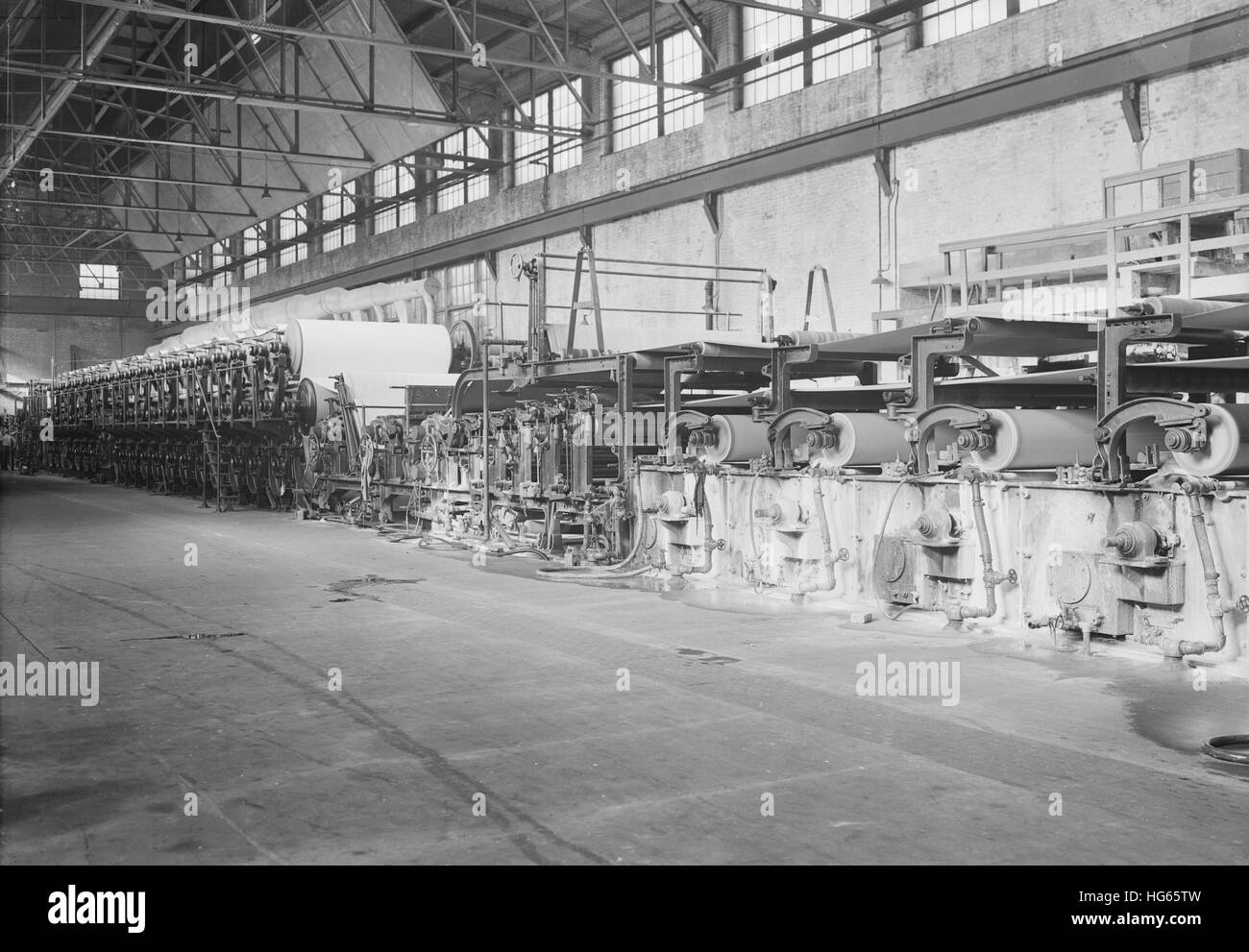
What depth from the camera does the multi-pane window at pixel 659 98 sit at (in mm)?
19719

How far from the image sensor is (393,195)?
29547mm

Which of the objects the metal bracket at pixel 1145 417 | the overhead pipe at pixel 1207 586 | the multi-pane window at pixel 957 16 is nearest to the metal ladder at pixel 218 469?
the multi-pane window at pixel 957 16

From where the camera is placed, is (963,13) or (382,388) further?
(382,388)

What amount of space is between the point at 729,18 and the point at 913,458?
40.9 feet

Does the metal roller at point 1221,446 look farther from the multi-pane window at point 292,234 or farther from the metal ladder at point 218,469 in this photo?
the multi-pane window at point 292,234

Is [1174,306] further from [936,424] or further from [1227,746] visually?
[1227,746]

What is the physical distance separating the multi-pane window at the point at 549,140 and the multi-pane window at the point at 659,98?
3.23ft

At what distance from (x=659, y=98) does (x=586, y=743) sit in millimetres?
17160

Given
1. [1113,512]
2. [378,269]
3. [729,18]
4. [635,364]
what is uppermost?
[729,18]

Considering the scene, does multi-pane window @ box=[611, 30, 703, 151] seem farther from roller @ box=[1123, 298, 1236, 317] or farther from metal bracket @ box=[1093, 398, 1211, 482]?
metal bracket @ box=[1093, 398, 1211, 482]

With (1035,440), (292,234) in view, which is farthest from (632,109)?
(292,234)

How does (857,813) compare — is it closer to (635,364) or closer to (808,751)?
(808,751)

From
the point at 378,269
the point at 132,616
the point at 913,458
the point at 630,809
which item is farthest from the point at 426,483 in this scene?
the point at 378,269

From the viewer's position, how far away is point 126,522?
680 inches
